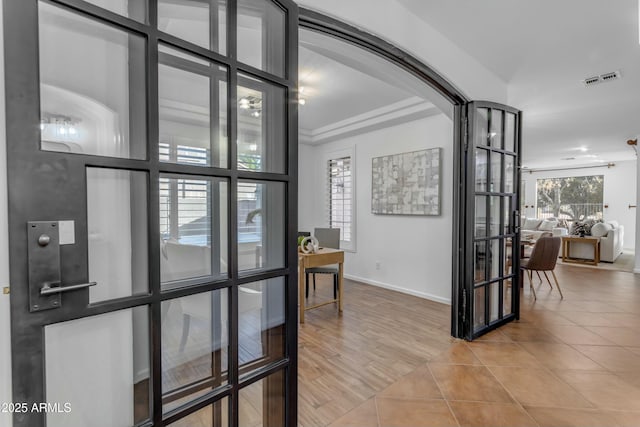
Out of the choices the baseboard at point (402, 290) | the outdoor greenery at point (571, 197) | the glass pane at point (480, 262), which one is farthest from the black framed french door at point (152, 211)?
the outdoor greenery at point (571, 197)

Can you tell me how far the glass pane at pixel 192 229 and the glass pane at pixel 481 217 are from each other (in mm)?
2470

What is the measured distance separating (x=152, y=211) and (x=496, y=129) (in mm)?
3155

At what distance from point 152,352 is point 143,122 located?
75cm

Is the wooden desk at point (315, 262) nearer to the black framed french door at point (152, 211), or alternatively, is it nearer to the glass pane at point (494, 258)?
the glass pane at point (494, 258)

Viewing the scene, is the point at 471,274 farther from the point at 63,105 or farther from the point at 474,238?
the point at 63,105

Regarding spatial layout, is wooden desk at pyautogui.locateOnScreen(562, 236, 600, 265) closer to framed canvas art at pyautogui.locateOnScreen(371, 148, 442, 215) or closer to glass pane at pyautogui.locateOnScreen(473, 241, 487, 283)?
framed canvas art at pyautogui.locateOnScreen(371, 148, 442, 215)

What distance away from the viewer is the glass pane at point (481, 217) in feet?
9.48

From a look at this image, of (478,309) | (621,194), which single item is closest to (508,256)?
(478,309)

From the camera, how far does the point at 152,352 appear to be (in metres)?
1.02

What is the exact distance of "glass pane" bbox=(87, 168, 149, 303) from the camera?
36.6 inches

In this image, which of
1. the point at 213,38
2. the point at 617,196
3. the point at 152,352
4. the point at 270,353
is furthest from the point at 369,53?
the point at 617,196

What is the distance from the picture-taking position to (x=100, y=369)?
3.20 feet

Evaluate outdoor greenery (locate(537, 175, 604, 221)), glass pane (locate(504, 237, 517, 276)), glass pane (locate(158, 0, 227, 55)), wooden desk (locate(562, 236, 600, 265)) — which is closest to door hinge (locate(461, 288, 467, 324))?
glass pane (locate(504, 237, 517, 276))

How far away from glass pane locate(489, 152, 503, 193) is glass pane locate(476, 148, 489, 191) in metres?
0.11
